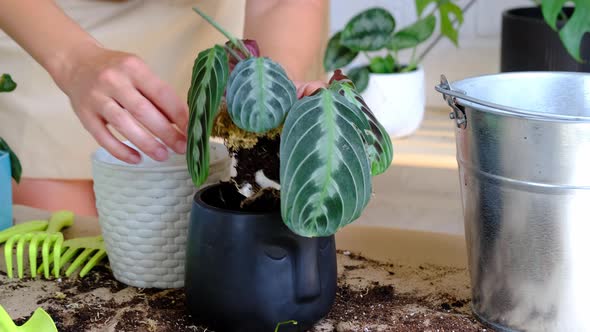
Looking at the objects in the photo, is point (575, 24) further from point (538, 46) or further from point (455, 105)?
point (455, 105)

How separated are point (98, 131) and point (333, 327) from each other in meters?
0.28

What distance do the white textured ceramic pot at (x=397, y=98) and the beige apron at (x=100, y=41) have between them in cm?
54

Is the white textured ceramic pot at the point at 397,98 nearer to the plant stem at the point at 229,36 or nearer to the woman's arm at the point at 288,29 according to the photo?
the woman's arm at the point at 288,29

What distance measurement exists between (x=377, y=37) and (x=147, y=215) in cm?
106

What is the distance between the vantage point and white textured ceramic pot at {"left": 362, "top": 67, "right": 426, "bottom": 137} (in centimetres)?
176

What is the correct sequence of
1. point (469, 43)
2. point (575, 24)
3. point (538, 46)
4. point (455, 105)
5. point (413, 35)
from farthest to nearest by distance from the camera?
point (469, 43), point (413, 35), point (538, 46), point (575, 24), point (455, 105)

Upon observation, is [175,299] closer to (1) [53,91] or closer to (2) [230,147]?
(2) [230,147]

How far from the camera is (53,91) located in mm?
1260

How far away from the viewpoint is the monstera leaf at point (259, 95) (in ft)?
1.99

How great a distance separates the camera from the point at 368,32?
1720mm

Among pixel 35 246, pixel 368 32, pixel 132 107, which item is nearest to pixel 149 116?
pixel 132 107

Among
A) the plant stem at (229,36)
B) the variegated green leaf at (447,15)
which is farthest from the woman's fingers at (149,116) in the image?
the variegated green leaf at (447,15)

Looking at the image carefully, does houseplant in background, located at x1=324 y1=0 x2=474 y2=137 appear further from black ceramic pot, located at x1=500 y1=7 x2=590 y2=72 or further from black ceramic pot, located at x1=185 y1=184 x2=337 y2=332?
black ceramic pot, located at x1=185 y1=184 x2=337 y2=332

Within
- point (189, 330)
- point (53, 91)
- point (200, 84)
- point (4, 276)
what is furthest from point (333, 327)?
point (53, 91)
